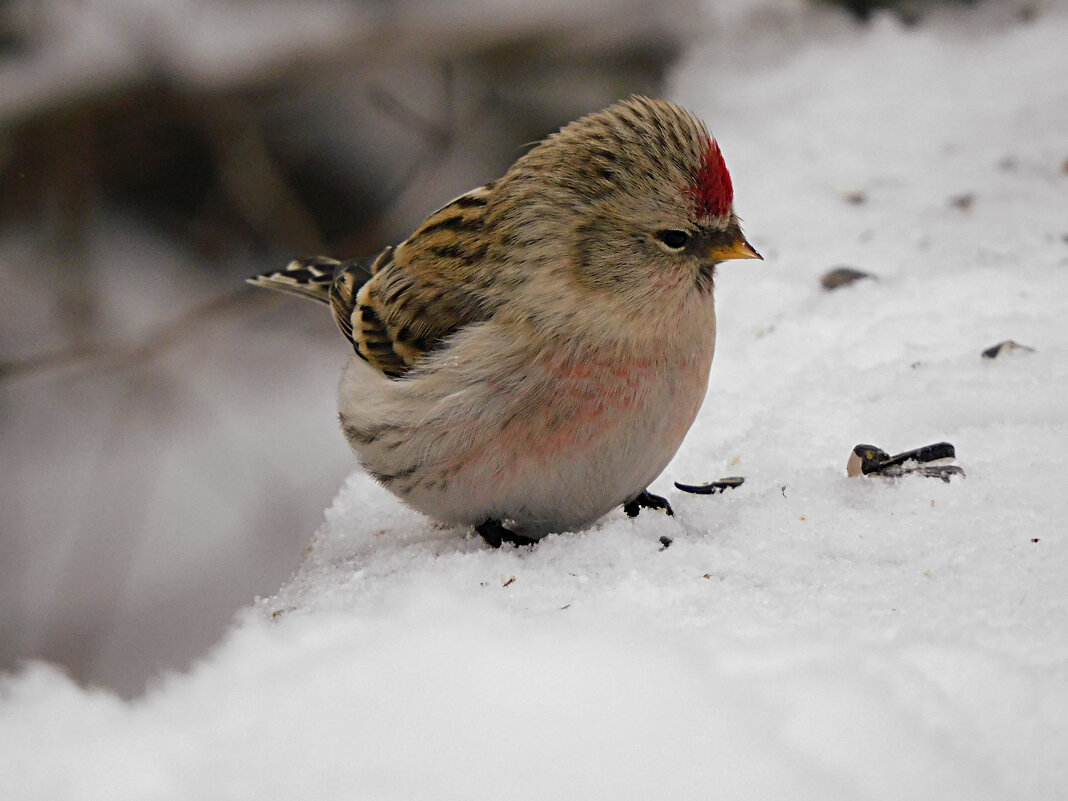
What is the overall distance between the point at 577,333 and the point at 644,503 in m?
0.43

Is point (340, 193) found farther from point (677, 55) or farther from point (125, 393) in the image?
point (677, 55)

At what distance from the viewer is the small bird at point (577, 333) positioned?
5.35 ft

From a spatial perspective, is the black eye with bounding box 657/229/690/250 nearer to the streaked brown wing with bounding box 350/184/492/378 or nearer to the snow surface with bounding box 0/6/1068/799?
the streaked brown wing with bounding box 350/184/492/378

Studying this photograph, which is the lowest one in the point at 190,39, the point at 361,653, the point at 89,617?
the point at 89,617

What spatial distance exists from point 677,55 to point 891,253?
1.53 meters

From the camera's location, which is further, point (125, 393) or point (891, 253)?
point (125, 393)

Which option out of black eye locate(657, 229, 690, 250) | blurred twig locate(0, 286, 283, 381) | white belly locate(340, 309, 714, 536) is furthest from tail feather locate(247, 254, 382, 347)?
blurred twig locate(0, 286, 283, 381)

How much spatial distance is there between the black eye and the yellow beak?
0.16 feet

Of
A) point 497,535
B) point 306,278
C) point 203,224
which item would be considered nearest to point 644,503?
point 497,535

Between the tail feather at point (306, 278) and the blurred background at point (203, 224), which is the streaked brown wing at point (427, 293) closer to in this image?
the tail feather at point (306, 278)

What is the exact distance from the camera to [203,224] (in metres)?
4.17

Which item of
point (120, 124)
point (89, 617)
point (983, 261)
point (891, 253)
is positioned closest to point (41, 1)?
→ point (120, 124)

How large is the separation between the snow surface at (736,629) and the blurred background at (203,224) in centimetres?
151

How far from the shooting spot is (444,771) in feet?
3.88
